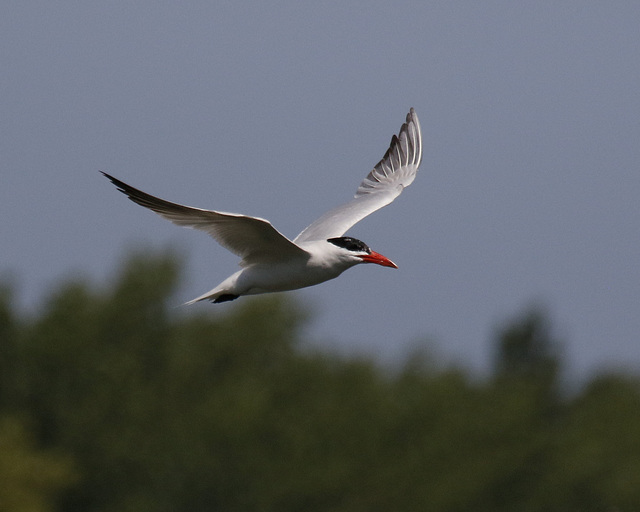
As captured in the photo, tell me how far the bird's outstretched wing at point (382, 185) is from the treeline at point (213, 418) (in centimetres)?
2246

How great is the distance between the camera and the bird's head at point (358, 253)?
11156 mm

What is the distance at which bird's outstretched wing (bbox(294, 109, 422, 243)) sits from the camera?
513 inches

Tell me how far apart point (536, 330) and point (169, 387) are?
38.0 metres

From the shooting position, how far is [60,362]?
4225 cm

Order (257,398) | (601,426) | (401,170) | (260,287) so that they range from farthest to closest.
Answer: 1. (601,426)
2. (257,398)
3. (401,170)
4. (260,287)

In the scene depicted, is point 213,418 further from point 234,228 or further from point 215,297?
point 234,228

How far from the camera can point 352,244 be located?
444 inches

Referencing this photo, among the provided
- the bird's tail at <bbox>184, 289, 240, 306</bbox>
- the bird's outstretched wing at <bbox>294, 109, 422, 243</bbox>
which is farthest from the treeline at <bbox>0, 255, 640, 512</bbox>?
the bird's tail at <bbox>184, 289, 240, 306</bbox>

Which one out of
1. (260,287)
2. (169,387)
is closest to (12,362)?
(169,387)

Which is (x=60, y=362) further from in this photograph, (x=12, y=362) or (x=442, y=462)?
(x=442, y=462)

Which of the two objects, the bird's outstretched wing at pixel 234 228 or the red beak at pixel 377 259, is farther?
the red beak at pixel 377 259

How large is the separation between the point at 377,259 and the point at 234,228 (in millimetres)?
1447

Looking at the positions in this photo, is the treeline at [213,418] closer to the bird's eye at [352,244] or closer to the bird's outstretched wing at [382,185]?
the bird's outstretched wing at [382,185]

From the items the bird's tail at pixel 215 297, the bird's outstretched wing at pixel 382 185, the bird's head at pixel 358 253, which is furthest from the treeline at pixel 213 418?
the bird's head at pixel 358 253
